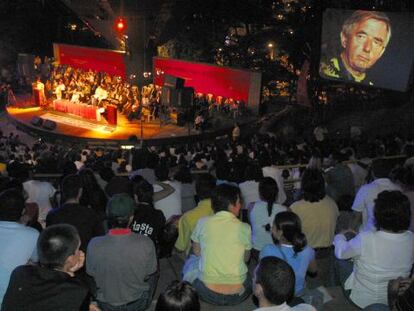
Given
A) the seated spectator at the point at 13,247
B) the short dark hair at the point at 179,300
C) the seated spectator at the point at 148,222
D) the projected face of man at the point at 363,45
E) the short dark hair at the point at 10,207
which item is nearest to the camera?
the short dark hair at the point at 179,300

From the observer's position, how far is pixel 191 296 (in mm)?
2680

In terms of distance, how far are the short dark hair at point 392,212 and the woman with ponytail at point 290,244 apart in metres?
0.63

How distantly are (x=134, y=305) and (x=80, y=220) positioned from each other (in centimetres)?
104

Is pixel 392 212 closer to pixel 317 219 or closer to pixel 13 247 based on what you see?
pixel 317 219

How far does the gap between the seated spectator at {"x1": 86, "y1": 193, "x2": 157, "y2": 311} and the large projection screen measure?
43.2 ft

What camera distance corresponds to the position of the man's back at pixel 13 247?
12.1ft

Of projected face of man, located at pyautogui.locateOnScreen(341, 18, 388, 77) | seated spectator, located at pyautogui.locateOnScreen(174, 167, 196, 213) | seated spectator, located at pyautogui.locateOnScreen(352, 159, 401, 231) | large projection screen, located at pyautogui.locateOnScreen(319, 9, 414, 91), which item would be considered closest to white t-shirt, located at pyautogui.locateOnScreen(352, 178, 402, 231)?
seated spectator, located at pyautogui.locateOnScreen(352, 159, 401, 231)

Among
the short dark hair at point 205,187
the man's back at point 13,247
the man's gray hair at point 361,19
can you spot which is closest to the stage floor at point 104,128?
the man's gray hair at point 361,19

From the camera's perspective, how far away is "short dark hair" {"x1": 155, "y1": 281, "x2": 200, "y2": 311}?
8.66 feet

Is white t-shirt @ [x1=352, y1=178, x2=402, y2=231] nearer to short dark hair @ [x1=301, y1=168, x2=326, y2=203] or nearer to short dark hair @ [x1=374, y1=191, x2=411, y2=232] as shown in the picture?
short dark hair @ [x1=301, y1=168, x2=326, y2=203]

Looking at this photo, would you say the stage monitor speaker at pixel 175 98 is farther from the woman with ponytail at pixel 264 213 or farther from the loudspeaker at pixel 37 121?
the woman with ponytail at pixel 264 213

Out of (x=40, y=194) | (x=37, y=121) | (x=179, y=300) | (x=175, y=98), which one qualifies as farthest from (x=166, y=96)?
(x=179, y=300)

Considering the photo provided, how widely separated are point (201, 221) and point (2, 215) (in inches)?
69.0

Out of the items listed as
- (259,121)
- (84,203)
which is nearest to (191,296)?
(84,203)
